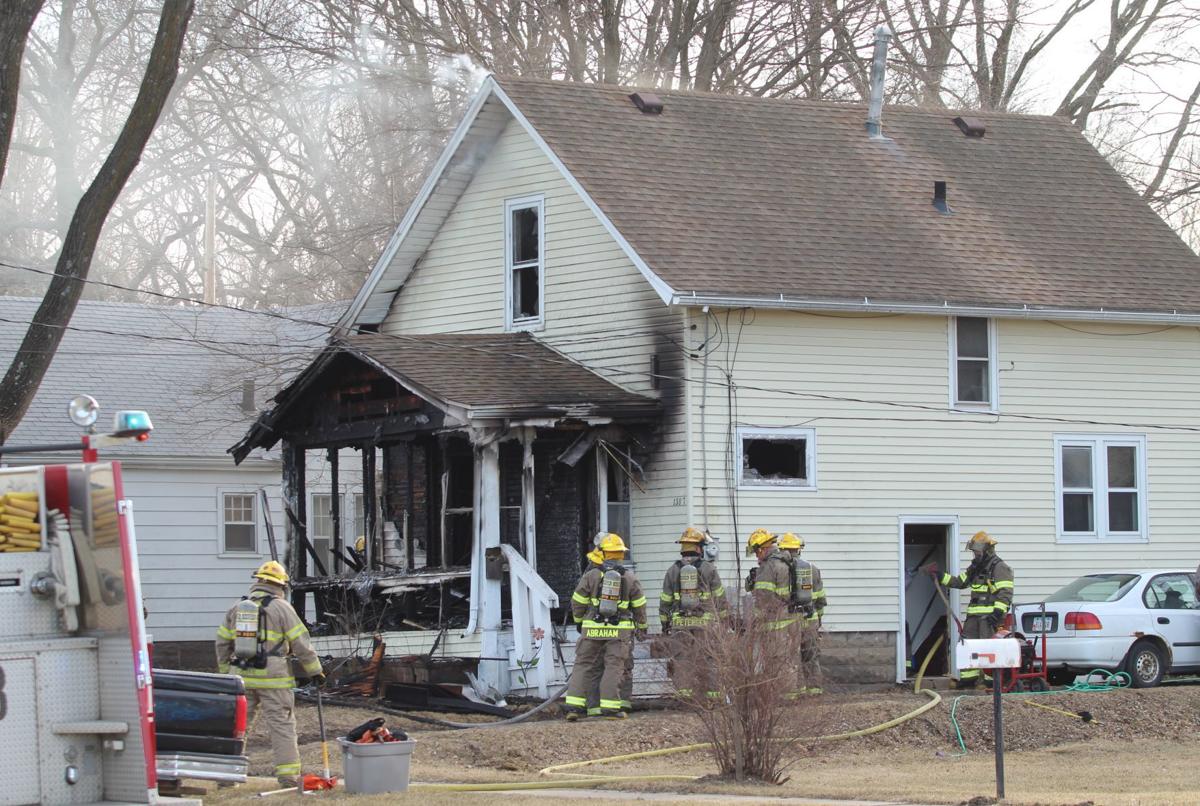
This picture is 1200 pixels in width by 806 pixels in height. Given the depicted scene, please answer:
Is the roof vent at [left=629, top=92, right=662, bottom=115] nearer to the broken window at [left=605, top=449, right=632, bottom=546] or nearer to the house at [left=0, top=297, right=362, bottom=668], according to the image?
the broken window at [left=605, top=449, right=632, bottom=546]

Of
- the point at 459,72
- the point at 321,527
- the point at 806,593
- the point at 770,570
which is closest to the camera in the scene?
the point at 770,570

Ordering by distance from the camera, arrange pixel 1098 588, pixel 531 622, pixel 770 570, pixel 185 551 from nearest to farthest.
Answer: pixel 770 570, pixel 531 622, pixel 1098 588, pixel 185 551

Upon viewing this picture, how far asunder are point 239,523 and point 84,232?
8.93 metres

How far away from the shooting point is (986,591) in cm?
2105

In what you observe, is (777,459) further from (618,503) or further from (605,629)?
(605,629)

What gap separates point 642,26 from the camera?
35625 mm

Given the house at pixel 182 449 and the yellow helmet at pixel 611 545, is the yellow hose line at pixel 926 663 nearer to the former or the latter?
the yellow helmet at pixel 611 545

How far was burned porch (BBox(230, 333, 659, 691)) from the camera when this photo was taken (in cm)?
2050

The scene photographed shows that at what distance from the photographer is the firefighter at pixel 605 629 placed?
1864 cm

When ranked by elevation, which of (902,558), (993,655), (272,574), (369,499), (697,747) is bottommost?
(697,747)

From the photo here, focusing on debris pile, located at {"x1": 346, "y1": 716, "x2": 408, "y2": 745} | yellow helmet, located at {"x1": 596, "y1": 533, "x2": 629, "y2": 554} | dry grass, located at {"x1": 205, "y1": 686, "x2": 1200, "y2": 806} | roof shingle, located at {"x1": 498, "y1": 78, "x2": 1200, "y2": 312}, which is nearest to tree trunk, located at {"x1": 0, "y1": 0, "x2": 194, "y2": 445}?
roof shingle, located at {"x1": 498, "y1": 78, "x2": 1200, "y2": 312}

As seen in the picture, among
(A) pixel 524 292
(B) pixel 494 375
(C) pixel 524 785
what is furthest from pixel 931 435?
(C) pixel 524 785

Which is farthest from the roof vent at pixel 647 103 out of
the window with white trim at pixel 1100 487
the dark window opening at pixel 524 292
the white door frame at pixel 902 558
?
the window with white trim at pixel 1100 487

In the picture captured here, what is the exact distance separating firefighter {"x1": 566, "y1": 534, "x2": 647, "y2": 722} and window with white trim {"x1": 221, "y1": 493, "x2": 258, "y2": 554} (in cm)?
1105
